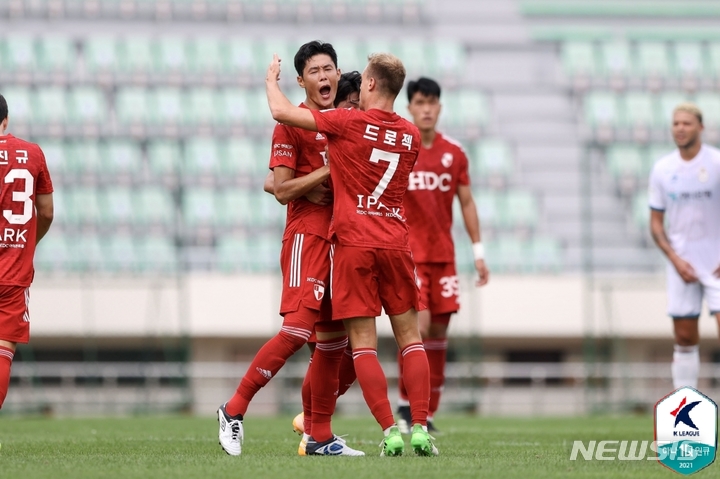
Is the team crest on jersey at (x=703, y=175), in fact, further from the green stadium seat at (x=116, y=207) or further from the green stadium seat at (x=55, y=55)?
the green stadium seat at (x=55, y=55)

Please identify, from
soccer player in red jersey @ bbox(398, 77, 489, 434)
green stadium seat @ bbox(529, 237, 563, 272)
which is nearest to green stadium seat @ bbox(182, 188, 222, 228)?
green stadium seat @ bbox(529, 237, 563, 272)

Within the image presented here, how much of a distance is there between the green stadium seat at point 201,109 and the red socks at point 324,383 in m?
15.3

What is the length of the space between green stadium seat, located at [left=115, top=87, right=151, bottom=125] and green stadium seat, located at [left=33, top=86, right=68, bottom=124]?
0.99 m

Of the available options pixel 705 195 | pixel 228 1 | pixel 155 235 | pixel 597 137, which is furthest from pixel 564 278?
pixel 228 1

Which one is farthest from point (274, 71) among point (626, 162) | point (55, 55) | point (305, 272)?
point (55, 55)

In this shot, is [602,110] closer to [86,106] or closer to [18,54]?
[86,106]

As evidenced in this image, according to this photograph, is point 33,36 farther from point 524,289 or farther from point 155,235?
point 524,289

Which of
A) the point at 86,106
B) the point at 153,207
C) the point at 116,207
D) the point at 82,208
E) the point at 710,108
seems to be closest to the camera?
the point at 82,208

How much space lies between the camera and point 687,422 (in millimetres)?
4352

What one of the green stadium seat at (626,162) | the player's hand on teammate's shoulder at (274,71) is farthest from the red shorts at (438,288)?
the green stadium seat at (626,162)

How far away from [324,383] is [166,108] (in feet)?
51.7

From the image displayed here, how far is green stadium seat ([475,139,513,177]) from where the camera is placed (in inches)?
791

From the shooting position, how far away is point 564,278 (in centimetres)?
1653

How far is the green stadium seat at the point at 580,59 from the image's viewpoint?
2280 centimetres
